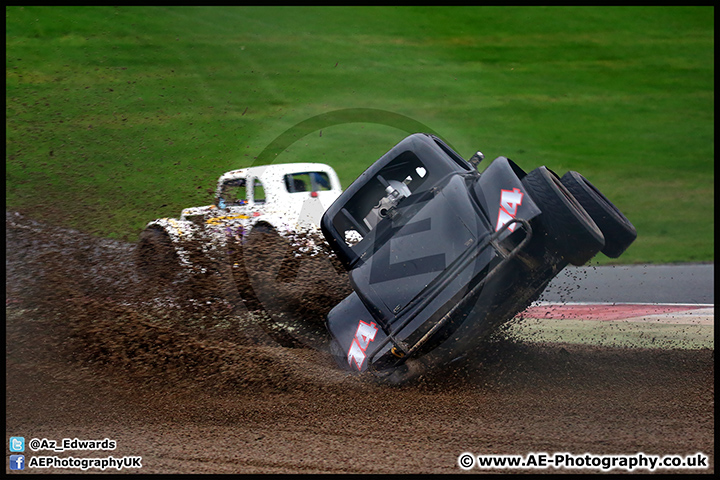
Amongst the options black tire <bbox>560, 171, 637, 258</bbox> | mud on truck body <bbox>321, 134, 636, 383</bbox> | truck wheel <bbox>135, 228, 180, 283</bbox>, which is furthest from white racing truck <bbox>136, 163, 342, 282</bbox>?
black tire <bbox>560, 171, 637, 258</bbox>

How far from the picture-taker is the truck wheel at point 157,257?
22.3 ft

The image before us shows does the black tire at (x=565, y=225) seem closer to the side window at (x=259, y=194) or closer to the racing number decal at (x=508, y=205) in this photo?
the racing number decal at (x=508, y=205)

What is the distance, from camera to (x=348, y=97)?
13.8 metres

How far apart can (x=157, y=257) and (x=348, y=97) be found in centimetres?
787

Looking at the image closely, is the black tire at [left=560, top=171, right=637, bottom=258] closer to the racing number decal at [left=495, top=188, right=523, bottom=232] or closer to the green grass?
the racing number decal at [left=495, top=188, right=523, bottom=232]

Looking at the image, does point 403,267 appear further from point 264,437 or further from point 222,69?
point 222,69

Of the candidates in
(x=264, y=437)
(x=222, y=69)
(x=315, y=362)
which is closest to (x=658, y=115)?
(x=222, y=69)

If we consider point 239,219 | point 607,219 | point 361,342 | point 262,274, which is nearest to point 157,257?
point 239,219

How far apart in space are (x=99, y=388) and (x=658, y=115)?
42.8 ft

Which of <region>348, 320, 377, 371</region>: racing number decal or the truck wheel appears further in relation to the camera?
the truck wheel

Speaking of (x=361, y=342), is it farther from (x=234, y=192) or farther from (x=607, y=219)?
(x=234, y=192)

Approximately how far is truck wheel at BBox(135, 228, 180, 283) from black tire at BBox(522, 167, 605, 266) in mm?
4316

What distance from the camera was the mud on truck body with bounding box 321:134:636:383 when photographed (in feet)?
13.3

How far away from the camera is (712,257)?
32.3ft
